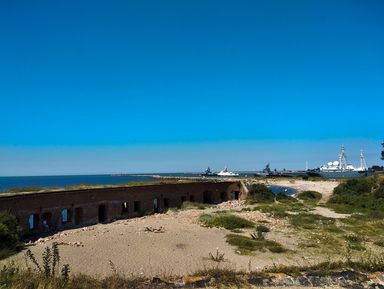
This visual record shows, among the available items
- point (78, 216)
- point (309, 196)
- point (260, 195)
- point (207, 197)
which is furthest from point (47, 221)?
point (309, 196)

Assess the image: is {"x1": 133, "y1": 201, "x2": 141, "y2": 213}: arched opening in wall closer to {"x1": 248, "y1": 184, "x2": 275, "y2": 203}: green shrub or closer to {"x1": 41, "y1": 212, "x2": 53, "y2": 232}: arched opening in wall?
{"x1": 41, "y1": 212, "x2": 53, "y2": 232}: arched opening in wall

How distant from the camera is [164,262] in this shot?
19359 mm

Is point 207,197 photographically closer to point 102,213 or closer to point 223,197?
point 223,197

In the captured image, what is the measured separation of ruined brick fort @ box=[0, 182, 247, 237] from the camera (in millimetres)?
27531

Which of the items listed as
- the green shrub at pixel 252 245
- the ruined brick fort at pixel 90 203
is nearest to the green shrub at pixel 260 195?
the ruined brick fort at pixel 90 203

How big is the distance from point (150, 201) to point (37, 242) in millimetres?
16601

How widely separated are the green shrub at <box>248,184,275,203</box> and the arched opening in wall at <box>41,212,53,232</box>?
2663 centimetres

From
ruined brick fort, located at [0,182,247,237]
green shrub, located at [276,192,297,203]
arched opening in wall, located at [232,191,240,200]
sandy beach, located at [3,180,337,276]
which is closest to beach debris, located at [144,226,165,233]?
sandy beach, located at [3,180,337,276]

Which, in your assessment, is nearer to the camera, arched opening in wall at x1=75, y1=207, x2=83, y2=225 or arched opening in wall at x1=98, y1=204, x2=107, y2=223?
arched opening in wall at x1=75, y1=207, x2=83, y2=225

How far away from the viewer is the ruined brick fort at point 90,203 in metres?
27.5

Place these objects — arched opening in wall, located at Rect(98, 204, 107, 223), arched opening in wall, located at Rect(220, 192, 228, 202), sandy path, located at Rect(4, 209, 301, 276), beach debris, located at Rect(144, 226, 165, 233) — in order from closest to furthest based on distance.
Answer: sandy path, located at Rect(4, 209, 301, 276)
beach debris, located at Rect(144, 226, 165, 233)
arched opening in wall, located at Rect(98, 204, 107, 223)
arched opening in wall, located at Rect(220, 192, 228, 202)

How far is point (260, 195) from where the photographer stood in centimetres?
5075

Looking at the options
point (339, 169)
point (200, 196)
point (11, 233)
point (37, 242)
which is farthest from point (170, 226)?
point (339, 169)

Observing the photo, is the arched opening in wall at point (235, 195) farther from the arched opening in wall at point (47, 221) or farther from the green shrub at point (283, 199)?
the arched opening in wall at point (47, 221)
